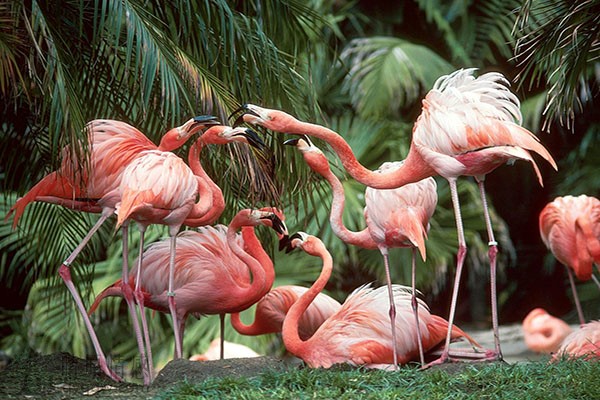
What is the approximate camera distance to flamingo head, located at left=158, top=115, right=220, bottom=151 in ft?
16.2

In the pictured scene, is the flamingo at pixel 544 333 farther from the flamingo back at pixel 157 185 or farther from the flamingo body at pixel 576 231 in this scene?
the flamingo back at pixel 157 185

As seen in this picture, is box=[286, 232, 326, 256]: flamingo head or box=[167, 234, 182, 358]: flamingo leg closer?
box=[167, 234, 182, 358]: flamingo leg

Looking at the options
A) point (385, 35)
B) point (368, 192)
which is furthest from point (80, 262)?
point (385, 35)

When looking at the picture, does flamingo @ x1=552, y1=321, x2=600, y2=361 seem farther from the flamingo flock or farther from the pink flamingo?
the pink flamingo

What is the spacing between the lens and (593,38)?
5.09 meters

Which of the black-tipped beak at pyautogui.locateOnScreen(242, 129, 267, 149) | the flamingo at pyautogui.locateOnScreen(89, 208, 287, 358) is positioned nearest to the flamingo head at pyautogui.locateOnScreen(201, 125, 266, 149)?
the black-tipped beak at pyautogui.locateOnScreen(242, 129, 267, 149)

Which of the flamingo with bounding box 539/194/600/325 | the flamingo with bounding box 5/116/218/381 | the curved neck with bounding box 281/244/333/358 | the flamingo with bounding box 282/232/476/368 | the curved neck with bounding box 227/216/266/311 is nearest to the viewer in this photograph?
the flamingo with bounding box 5/116/218/381

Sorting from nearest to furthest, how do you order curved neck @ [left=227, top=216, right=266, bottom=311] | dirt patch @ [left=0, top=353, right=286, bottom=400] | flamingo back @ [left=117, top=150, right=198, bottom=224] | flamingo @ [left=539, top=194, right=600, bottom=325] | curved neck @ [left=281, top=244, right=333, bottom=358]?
dirt patch @ [left=0, top=353, right=286, bottom=400] → flamingo back @ [left=117, top=150, right=198, bottom=224] → curved neck @ [left=281, top=244, right=333, bottom=358] → curved neck @ [left=227, top=216, right=266, bottom=311] → flamingo @ [left=539, top=194, right=600, bottom=325]

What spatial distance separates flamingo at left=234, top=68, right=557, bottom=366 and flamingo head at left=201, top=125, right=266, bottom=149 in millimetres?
84

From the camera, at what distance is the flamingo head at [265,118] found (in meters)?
4.93

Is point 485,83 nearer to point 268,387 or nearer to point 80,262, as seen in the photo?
point 268,387

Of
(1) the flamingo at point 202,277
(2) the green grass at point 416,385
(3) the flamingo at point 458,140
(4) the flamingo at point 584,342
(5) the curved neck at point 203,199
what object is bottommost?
(4) the flamingo at point 584,342

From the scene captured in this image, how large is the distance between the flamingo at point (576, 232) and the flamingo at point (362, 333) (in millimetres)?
2094

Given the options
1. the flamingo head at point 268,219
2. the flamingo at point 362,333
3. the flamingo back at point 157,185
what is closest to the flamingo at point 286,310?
the flamingo at point 362,333
